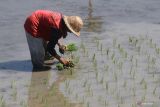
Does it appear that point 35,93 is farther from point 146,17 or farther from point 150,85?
point 146,17

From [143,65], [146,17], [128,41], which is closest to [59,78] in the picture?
[143,65]

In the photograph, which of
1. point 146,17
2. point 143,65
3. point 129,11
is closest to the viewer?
point 143,65

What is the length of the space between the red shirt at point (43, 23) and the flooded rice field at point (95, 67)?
0.66m

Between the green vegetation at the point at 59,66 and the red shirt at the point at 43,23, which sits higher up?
the red shirt at the point at 43,23

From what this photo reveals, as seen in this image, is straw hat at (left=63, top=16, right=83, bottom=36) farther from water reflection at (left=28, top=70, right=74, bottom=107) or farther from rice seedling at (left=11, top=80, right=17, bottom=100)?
rice seedling at (left=11, top=80, right=17, bottom=100)

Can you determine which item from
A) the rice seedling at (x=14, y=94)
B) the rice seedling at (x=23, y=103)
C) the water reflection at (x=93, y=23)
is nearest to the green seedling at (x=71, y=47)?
the rice seedling at (x=14, y=94)

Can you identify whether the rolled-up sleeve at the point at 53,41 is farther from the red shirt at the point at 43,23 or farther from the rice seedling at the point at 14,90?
the rice seedling at the point at 14,90

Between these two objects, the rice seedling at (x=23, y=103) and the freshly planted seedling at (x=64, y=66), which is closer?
the rice seedling at (x=23, y=103)

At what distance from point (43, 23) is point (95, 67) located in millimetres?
1179

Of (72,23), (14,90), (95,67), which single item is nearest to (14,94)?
(14,90)

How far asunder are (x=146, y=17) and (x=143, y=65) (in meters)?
4.46

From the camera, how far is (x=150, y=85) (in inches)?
312

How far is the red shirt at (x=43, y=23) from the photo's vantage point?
8484mm

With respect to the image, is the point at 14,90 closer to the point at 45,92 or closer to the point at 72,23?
the point at 45,92
